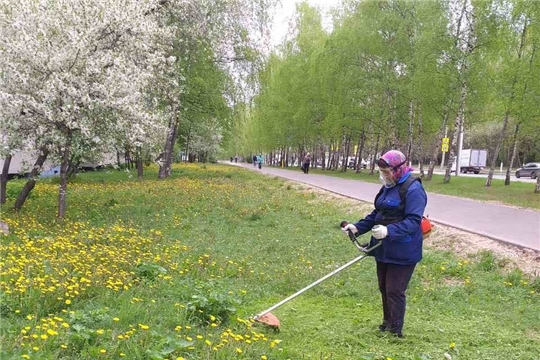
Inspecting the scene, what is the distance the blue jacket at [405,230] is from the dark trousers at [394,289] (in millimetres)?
117

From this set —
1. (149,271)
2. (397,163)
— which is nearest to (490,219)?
(397,163)

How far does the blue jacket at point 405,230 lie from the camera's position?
13.8ft

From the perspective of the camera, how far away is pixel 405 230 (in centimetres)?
420

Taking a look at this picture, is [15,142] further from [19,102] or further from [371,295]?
[371,295]

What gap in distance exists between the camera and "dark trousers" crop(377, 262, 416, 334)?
4.47 metres

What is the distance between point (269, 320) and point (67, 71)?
7.12m

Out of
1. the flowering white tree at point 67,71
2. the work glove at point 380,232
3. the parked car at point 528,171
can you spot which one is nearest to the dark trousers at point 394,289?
the work glove at point 380,232

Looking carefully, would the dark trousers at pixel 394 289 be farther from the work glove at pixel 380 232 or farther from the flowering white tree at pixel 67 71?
the flowering white tree at pixel 67 71

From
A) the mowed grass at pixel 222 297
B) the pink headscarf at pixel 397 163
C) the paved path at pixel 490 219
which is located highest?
the pink headscarf at pixel 397 163

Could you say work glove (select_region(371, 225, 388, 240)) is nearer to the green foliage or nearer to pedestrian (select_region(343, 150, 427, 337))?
pedestrian (select_region(343, 150, 427, 337))

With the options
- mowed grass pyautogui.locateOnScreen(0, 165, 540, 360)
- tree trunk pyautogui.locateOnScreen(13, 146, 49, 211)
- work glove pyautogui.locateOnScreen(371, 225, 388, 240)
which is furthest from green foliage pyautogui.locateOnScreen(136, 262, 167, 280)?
tree trunk pyautogui.locateOnScreen(13, 146, 49, 211)

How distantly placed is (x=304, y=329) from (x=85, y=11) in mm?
8335

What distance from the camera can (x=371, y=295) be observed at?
6258 millimetres

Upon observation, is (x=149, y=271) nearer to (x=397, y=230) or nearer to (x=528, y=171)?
(x=397, y=230)
